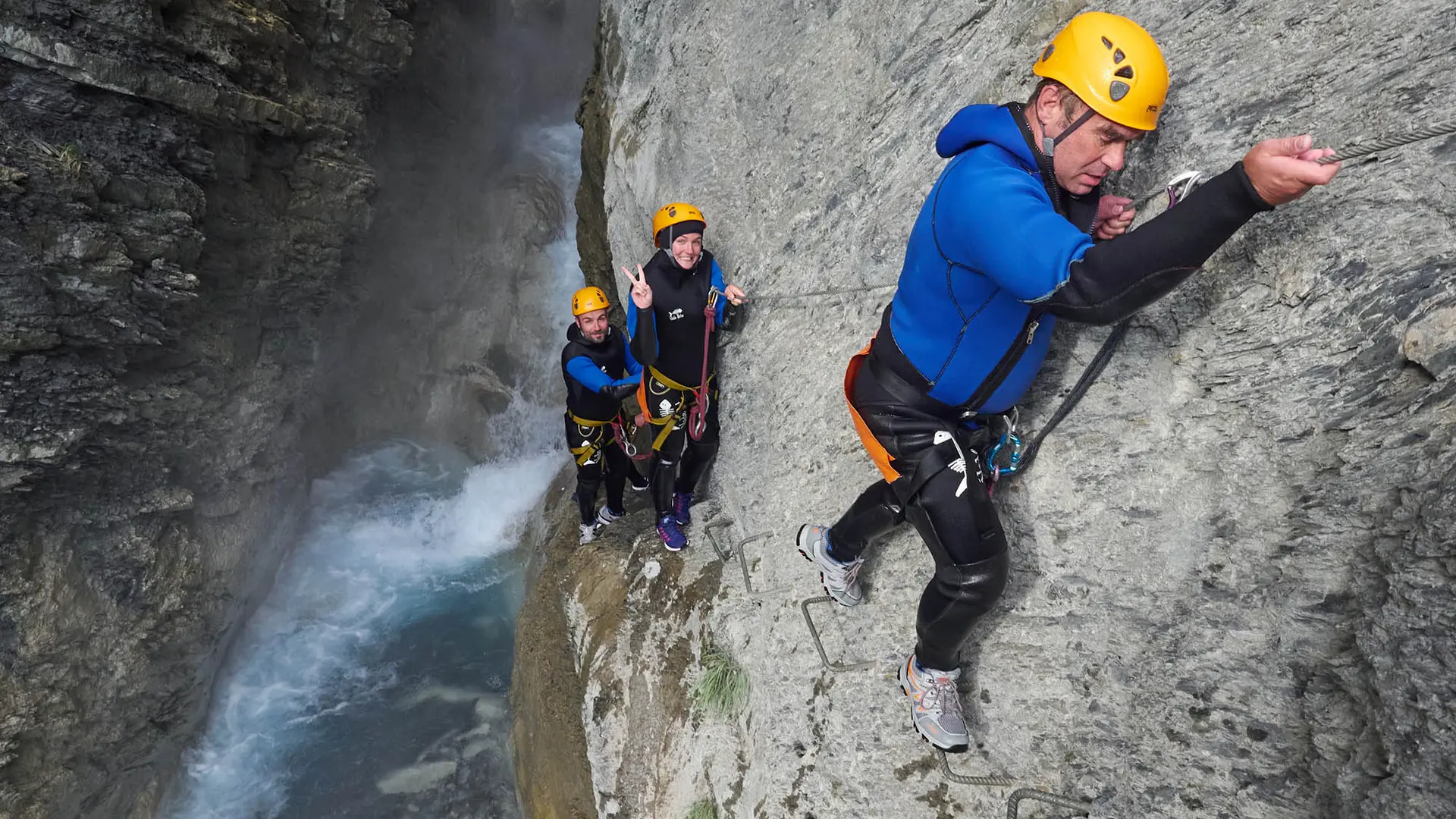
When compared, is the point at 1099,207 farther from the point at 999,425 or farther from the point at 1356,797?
the point at 1356,797

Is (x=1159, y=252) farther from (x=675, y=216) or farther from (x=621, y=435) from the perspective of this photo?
(x=621, y=435)

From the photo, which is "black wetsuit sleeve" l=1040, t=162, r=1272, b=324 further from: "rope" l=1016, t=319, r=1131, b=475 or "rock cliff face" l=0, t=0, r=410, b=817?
"rock cliff face" l=0, t=0, r=410, b=817

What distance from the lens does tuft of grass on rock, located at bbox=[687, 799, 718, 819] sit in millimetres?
5062

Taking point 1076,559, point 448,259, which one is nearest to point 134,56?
point 448,259

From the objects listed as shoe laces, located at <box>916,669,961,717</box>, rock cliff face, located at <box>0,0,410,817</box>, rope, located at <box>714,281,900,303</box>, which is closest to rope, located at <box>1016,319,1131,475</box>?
shoe laces, located at <box>916,669,961,717</box>

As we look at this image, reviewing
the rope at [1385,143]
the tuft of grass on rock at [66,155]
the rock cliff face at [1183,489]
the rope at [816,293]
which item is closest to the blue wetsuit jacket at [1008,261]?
the rope at [1385,143]

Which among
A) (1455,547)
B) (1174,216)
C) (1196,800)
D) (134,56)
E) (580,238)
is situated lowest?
(1196,800)

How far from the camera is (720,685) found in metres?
5.38

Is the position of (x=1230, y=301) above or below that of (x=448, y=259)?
below

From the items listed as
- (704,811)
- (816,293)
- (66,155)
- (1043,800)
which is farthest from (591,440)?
(66,155)

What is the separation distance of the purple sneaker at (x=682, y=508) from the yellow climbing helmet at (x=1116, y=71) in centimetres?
495

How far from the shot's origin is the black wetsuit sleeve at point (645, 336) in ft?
18.2

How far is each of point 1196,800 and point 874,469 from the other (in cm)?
221

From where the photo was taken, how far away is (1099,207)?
295 cm
